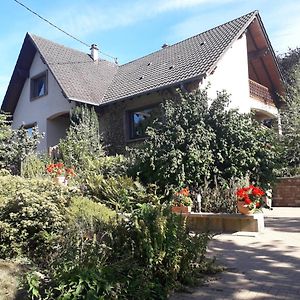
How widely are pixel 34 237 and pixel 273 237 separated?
4563 mm

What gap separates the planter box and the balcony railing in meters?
12.6

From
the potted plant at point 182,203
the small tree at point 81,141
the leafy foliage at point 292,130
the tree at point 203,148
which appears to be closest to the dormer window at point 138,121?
the small tree at point 81,141

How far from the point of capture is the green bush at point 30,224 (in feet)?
15.4

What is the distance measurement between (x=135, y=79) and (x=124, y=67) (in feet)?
14.1

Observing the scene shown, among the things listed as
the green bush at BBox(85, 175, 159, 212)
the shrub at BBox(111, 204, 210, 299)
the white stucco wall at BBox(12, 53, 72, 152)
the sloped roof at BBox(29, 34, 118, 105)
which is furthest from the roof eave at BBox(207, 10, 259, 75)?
the shrub at BBox(111, 204, 210, 299)

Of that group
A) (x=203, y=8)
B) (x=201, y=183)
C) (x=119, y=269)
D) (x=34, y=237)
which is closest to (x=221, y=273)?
(x=119, y=269)

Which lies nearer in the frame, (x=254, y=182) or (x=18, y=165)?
(x=254, y=182)

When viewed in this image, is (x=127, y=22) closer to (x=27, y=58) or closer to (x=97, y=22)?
(x=97, y=22)

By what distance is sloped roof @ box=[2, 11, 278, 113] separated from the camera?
50.0 feet

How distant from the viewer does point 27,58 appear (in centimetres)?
2020

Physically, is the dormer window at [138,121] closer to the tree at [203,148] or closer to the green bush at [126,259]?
the tree at [203,148]

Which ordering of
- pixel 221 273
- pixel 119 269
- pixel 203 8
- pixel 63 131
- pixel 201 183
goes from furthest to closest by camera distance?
pixel 63 131, pixel 203 8, pixel 201 183, pixel 221 273, pixel 119 269

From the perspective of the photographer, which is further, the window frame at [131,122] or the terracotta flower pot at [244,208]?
the window frame at [131,122]

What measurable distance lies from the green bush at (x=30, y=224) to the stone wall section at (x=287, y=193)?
34.1 feet
